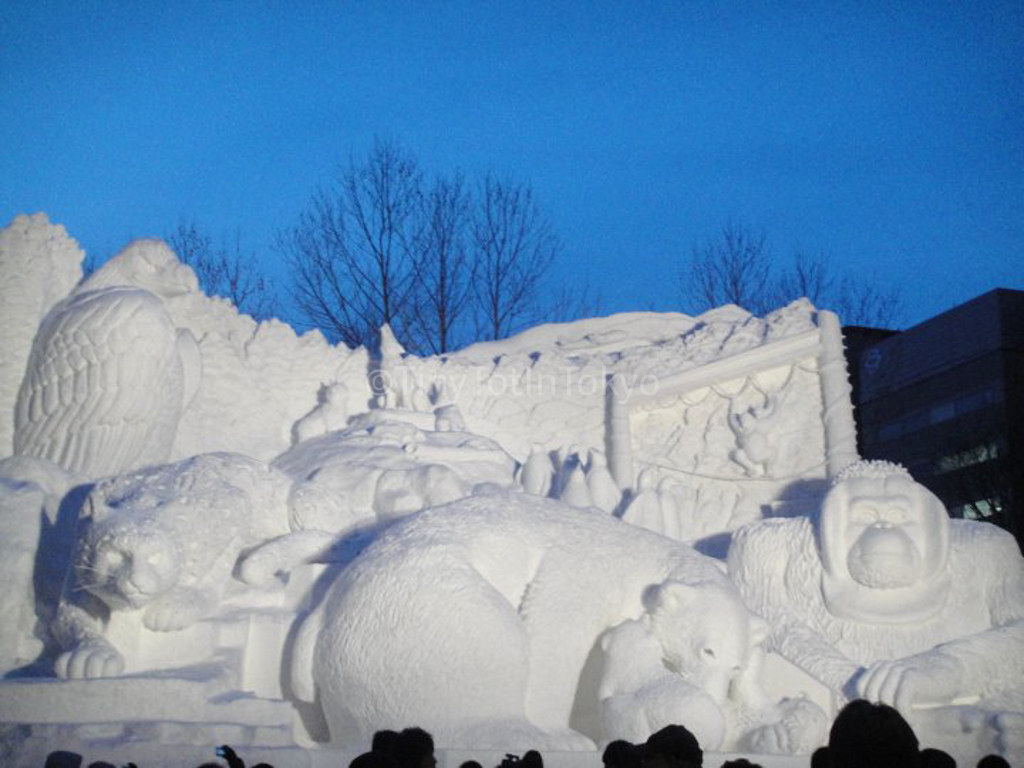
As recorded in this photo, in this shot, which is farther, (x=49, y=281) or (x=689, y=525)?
(x=689, y=525)

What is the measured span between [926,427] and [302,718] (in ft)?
44.8

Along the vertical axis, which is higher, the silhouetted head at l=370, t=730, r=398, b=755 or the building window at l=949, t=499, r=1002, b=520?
the building window at l=949, t=499, r=1002, b=520

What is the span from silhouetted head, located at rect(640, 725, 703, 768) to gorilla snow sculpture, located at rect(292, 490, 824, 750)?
1471 millimetres

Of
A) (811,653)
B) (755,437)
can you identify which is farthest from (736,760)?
(755,437)

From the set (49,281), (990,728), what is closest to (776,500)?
(990,728)

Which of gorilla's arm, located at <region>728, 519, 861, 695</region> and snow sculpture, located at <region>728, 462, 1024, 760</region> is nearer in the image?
snow sculpture, located at <region>728, 462, 1024, 760</region>

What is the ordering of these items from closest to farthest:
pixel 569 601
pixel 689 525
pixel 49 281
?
pixel 569 601 < pixel 49 281 < pixel 689 525

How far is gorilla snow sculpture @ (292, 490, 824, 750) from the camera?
3.97 meters

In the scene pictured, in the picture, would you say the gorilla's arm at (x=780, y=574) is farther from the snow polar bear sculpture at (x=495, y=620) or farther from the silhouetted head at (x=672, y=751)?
the silhouetted head at (x=672, y=751)

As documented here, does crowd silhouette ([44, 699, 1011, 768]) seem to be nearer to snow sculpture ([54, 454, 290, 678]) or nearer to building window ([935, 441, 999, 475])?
snow sculpture ([54, 454, 290, 678])

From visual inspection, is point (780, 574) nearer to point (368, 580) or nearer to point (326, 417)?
point (368, 580)

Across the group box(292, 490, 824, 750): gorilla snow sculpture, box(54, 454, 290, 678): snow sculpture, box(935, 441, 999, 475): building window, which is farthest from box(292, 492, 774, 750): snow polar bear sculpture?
box(935, 441, 999, 475): building window

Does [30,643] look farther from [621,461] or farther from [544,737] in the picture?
[621,461]

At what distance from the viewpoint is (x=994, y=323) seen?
50.4ft
